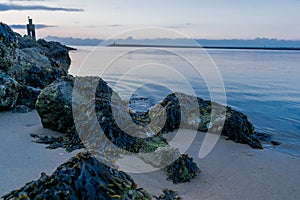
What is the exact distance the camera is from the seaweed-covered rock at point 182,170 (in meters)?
3.46

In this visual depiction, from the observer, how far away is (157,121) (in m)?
5.73

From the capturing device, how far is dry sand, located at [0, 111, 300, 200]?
3.18 m

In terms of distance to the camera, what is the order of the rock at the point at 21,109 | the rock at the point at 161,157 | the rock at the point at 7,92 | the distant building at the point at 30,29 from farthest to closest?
the distant building at the point at 30,29 < the rock at the point at 21,109 < the rock at the point at 7,92 < the rock at the point at 161,157

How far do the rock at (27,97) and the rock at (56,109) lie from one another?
1.79 m

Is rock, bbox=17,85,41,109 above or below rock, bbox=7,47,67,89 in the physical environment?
below

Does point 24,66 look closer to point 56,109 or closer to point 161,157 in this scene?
point 56,109

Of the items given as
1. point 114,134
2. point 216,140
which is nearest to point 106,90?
point 114,134

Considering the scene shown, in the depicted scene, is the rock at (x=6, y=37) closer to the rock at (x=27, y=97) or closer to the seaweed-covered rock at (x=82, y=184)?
the rock at (x=27, y=97)

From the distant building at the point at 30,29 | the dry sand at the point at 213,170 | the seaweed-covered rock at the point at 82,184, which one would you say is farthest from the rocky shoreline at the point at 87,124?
the distant building at the point at 30,29

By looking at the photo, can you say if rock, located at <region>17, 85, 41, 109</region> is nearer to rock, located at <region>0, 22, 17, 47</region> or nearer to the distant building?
rock, located at <region>0, 22, 17, 47</region>

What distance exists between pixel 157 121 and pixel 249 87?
938 centimetres

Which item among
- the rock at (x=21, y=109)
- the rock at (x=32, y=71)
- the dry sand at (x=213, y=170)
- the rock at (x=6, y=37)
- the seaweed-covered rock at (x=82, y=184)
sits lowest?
the dry sand at (x=213, y=170)

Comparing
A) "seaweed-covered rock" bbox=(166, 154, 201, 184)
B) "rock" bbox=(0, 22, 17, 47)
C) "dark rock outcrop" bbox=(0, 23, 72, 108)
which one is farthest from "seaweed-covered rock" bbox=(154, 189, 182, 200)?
"rock" bbox=(0, 22, 17, 47)

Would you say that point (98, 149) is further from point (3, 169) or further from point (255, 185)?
point (255, 185)
